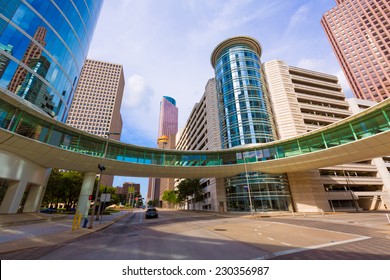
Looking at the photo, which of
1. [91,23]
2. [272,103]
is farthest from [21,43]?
[272,103]

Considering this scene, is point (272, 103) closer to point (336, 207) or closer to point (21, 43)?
point (336, 207)

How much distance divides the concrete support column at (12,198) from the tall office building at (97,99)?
10371 centimetres

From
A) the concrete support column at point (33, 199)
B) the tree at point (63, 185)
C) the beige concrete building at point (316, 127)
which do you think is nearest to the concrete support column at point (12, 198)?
the concrete support column at point (33, 199)

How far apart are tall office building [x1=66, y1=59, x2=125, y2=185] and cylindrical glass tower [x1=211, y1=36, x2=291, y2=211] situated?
97642 millimetres

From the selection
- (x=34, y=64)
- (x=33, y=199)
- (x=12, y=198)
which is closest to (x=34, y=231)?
(x=12, y=198)

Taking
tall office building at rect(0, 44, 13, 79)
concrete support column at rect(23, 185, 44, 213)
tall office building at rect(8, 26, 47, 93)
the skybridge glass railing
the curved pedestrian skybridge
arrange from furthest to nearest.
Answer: concrete support column at rect(23, 185, 44, 213) < tall office building at rect(8, 26, 47, 93) < tall office building at rect(0, 44, 13, 79) < the curved pedestrian skybridge < the skybridge glass railing

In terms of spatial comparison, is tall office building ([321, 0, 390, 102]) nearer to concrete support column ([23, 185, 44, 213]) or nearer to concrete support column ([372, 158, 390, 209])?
concrete support column ([372, 158, 390, 209])

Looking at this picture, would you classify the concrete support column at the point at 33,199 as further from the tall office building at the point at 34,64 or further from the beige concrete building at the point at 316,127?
the beige concrete building at the point at 316,127

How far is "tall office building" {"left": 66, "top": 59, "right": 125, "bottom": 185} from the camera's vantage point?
12149 centimetres

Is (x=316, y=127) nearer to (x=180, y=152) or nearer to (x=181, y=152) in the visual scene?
(x=181, y=152)

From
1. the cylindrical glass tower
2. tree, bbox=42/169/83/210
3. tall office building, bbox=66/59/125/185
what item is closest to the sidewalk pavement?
tree, bbox=42/169/83/210

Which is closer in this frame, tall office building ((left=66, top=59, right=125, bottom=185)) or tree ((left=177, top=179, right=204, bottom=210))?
tree ((left=177, top=179, right=204, bottom=210))

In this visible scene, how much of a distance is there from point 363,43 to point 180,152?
490 feet
